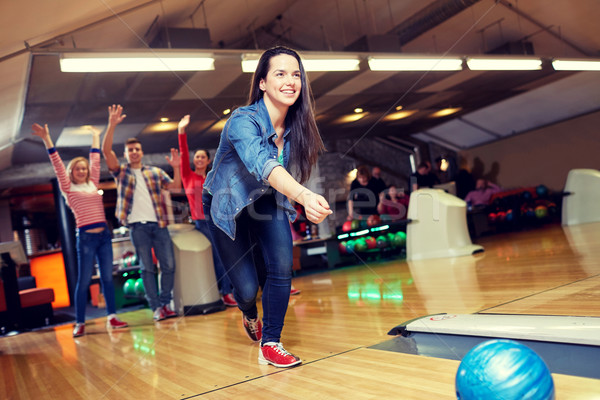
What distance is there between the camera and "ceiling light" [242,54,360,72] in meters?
5.55

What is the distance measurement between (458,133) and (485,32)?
187 inches

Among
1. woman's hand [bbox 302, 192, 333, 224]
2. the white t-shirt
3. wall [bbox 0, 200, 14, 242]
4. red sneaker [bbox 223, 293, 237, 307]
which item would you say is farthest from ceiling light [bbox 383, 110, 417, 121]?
woman's hand [bbox 302, 192, 333, 224]

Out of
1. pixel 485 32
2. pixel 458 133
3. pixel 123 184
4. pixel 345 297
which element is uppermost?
pixel 485 32

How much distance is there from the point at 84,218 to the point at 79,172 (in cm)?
34

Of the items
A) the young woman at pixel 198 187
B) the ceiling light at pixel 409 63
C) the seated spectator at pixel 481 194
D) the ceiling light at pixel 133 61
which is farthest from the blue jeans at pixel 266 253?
the seated spectator at pixel 481 194

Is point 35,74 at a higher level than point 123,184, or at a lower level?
higher

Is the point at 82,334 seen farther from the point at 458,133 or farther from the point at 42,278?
the point at 458,133

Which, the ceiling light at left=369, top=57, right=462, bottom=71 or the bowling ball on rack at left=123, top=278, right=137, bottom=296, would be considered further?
the ceiling light at left=369, top=57, right=462, bottom=71

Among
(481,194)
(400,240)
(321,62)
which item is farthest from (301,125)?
(481,194)

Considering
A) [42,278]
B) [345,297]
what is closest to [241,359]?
[345,297]


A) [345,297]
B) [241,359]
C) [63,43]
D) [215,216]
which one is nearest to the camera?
[215,216]

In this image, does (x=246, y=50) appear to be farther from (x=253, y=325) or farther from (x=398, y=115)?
(x=398, y=115)

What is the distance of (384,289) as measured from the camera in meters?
3.79

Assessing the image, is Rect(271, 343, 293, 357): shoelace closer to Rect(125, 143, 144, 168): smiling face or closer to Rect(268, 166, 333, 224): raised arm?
Result: Rect(268, 166, 333, 224): raised arm
